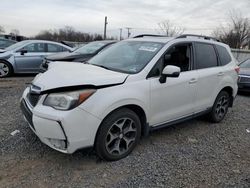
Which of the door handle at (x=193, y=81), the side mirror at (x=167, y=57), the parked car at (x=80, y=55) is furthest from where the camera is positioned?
the parked car at (x=80, y=55)

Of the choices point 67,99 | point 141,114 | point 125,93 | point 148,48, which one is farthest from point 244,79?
point 67,99

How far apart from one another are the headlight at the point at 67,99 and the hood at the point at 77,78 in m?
0.09

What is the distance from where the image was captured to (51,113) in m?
2.91

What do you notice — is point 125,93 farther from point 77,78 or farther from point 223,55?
point 223,55

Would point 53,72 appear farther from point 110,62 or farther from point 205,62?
point 205,62

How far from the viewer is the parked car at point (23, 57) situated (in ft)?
30.6

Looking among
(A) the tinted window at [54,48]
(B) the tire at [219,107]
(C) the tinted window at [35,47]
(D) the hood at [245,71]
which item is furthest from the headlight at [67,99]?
(A) the tinted window at [54,48]

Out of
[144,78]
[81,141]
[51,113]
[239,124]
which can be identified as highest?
[144,78]

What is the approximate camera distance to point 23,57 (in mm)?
9516

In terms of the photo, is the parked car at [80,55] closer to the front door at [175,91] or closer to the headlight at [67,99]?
the front door at [175,91]

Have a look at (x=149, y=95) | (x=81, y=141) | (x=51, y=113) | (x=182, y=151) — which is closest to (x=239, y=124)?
(x=182, y=151)

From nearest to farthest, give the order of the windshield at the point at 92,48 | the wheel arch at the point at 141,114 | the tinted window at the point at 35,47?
1. the wheel arch at the point at 141,114
2. the windshield at the point at 92,48
3. the tinted window at the point at 35,47

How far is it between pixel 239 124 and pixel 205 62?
5.32 feet

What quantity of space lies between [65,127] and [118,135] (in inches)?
32.2
